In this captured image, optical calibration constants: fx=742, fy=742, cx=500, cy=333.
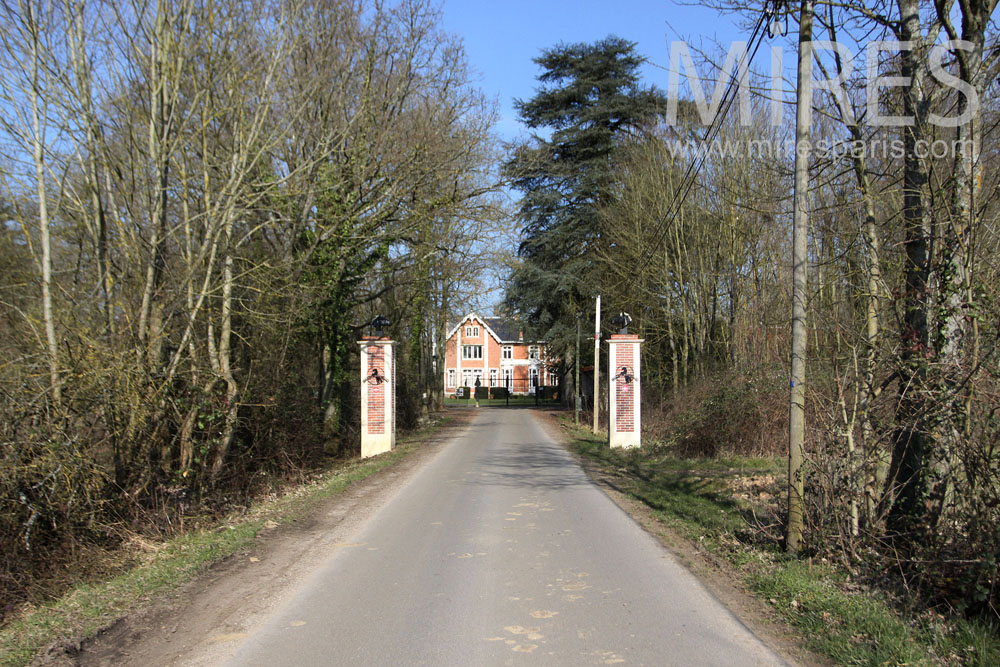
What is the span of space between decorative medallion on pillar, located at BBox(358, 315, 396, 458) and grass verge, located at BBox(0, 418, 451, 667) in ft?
28.7

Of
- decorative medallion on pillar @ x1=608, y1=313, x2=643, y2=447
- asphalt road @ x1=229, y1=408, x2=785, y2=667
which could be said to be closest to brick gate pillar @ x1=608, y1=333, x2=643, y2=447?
decorative medallion on pillar @ x1=608, y1=313, x2=643, y2=447

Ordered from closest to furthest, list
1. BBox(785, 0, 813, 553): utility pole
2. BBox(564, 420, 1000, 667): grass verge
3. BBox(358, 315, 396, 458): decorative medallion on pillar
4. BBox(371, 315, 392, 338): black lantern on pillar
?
BBox(564, 420, 1000, 667): grass verge
BBox(785, 0, 813, 553): utility pole
BBox(371, 315, 392, 338): black lantern on pillar
BBox(358, 315, 396, 458): decorative medallion on pillar

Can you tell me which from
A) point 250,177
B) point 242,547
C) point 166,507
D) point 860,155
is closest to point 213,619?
point 242,547

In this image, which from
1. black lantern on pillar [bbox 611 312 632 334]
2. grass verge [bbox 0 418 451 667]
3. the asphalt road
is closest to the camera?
the asphalt road

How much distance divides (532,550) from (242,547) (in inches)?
126

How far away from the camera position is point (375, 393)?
66.6ft

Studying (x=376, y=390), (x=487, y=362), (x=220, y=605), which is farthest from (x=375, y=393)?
(x=487, y=362)

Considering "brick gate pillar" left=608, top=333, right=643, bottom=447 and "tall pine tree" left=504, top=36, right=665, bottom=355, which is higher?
"tall pine tree" left=504, top=36, right=665, bottom=355

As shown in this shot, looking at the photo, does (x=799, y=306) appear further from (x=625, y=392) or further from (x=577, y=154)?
(x=577, y=154)

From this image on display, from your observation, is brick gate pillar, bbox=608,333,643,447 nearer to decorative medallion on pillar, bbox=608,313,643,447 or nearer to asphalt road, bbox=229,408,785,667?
decorative medallion on pillar, bbox=608,313,643,447

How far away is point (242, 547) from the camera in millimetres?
8180

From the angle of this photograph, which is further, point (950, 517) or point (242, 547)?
point (242, 547)

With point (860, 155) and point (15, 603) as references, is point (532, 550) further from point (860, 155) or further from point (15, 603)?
point (860, 155)

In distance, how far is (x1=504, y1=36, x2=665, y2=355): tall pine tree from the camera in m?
34.4
